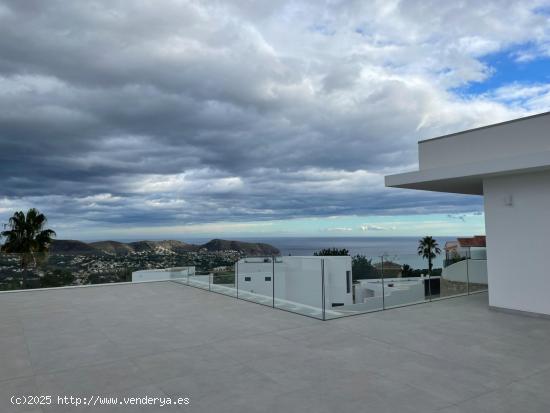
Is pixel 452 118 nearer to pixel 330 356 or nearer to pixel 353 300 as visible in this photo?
pixel 353 300

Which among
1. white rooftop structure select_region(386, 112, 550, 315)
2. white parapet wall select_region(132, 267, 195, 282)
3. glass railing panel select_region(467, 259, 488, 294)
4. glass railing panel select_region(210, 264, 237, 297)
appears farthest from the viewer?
white parapet wall select_region(132, 267, 195, 282)

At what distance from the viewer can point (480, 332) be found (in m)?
5.86

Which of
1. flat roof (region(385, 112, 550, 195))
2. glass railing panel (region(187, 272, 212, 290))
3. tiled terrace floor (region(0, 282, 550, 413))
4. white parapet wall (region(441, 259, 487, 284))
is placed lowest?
tiled terrace floor (region(0, 282, 550, 413))

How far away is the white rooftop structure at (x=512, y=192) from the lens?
6.75 metres

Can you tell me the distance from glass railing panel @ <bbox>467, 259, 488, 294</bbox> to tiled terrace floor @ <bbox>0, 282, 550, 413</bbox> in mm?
2054

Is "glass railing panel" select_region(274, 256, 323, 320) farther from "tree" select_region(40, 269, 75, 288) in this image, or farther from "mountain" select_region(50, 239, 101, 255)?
"mountain" select_region(50, 239, 101, 255)

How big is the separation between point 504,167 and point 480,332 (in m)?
2.99

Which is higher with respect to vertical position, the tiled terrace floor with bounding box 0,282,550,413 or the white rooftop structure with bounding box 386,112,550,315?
the white rooftop structure with bounding box 386,112,550,315

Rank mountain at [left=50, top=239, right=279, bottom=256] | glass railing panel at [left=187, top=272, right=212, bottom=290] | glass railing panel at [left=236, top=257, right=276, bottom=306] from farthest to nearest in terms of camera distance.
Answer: mountain at [left=50, top=239, right=279, bottom=256], glass railing panel at [left=187, top=272, right=212, bottom=290], glass railing panel at [left=236, top=257, right=276, bottom=306]

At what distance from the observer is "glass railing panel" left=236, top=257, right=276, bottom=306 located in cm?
870

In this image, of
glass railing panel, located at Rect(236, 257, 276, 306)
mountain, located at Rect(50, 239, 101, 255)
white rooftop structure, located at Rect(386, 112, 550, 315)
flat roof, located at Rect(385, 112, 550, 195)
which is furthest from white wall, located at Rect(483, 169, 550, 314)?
mountain, located at Rect(50, 239, 101, 255)

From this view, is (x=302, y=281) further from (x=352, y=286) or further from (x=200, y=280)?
(x=200, y=280)

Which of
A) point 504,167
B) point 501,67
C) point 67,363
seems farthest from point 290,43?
point 67,363

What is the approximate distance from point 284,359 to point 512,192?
566 cm
